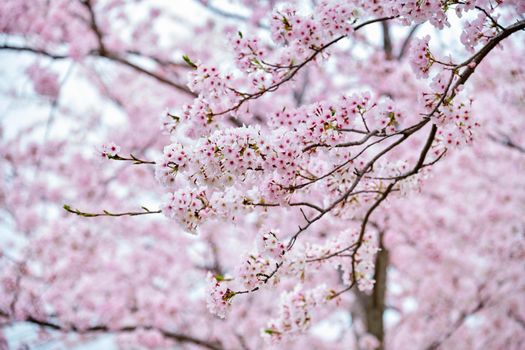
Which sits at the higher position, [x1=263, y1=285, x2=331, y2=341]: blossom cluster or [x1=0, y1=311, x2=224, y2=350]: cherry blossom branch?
[x1=0, y1=311, x2=224, y2=350]: cherry blossom branch

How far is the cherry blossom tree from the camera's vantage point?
2400 mm

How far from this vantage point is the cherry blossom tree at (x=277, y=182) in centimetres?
240

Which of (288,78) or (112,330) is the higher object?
(112,330)

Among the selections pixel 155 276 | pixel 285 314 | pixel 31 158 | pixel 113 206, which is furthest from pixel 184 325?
pixel 285 314

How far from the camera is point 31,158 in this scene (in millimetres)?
9219

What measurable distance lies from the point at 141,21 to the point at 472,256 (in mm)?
7239

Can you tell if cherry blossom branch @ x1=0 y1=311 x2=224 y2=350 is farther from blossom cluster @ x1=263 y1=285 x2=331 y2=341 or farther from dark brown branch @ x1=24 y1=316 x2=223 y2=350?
blossom cluster @ x1=263 y1=285 x2=331 y2=341

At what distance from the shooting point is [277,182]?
2.45m

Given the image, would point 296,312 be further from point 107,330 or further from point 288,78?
point 107,330

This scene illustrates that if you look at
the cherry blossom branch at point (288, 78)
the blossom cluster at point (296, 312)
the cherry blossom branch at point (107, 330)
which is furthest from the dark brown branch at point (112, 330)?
the cherry blossom branch at point (288, 78)

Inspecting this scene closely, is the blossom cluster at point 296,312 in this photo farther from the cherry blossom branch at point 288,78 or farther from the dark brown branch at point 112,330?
the dark brown branch at point 112,330

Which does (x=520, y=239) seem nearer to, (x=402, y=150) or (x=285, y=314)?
(x=402, y=150)

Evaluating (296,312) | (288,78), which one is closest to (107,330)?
(296,312)

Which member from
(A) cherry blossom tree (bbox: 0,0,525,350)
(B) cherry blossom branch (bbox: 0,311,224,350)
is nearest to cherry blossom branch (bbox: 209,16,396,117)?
(A) cherry blossom tree (bbox: 0,0,525,350)
